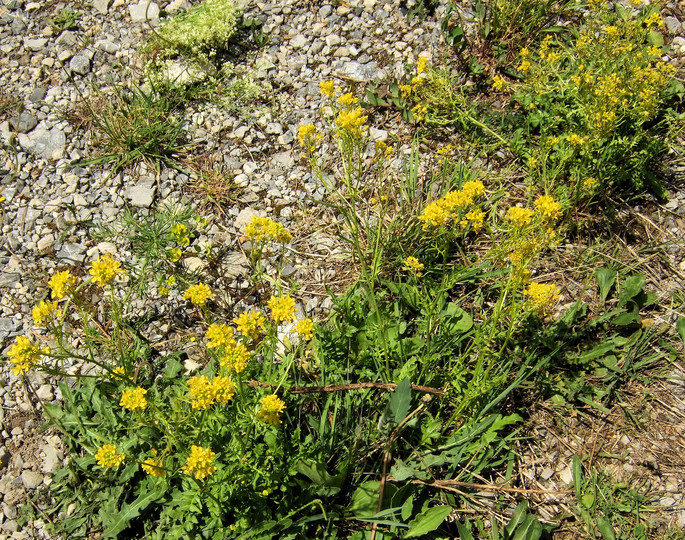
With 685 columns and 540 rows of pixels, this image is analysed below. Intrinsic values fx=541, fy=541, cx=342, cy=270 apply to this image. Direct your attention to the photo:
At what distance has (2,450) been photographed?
2621 mm

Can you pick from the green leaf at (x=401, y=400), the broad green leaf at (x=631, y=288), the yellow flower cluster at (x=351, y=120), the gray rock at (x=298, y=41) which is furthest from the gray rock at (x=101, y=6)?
the broad green leaf at (x=631, y=288)

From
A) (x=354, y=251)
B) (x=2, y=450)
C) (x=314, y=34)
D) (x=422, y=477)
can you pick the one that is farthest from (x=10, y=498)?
(x=314, y=34)

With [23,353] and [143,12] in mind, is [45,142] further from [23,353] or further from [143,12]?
[23,353]

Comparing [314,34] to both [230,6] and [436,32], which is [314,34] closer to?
[230,6]

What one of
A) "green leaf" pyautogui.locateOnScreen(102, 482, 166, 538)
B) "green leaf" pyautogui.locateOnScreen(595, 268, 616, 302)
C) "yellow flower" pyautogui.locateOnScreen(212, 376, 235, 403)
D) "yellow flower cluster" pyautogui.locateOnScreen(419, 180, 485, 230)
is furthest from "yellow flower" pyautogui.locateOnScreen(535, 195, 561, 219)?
→ "green leaf" pyautogui.locateOnScreen(102, 482, 166, 538)

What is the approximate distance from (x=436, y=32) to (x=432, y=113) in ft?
2.80

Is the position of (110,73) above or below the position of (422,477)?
above

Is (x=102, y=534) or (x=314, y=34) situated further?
(x=314, y=34)

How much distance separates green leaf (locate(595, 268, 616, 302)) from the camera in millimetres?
2963

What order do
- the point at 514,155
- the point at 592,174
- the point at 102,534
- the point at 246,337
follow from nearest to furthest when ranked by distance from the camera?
the point at 246,337 → the point at 102,534 → the point at 592,174 → the point at 514,155

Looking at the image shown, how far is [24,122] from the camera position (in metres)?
3.73

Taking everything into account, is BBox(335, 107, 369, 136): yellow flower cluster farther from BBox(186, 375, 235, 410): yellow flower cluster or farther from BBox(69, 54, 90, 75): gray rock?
BBox(69, 54, 90, 75): gray rock

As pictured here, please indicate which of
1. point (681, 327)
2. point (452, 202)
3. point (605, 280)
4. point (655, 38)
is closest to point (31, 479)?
point (452, 202)

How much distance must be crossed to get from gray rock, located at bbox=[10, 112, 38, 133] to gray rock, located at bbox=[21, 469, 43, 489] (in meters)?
2.33
